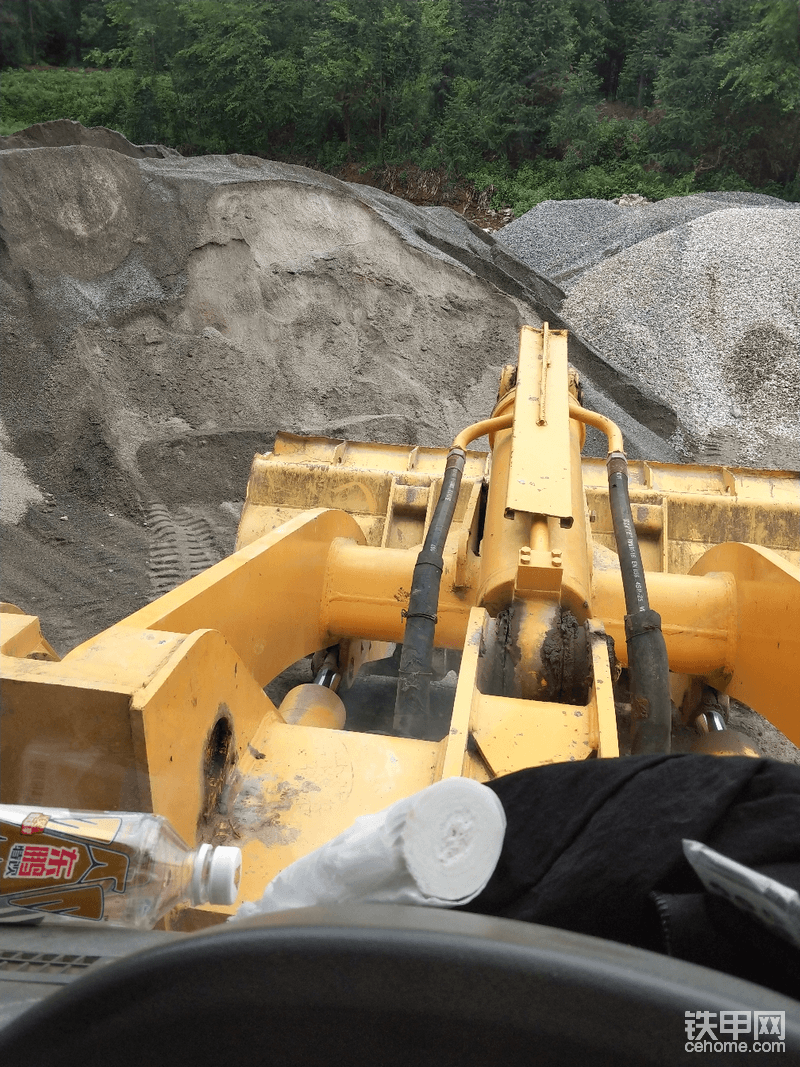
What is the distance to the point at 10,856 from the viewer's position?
97 centimetres

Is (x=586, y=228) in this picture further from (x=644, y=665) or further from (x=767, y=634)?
(x=644, y=665)

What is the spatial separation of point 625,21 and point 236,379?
79.0 ft

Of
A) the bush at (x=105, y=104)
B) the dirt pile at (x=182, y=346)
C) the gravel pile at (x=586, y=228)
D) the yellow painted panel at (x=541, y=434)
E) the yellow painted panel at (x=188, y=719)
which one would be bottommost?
the yellow painted panel at (x=188, y=719)

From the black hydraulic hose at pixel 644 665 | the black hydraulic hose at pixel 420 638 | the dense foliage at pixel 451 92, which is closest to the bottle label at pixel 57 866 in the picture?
the black hydraulic hose at pixel 420 638

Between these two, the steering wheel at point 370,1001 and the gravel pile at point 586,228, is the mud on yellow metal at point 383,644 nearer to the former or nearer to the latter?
the steering wheel at point 370,1001

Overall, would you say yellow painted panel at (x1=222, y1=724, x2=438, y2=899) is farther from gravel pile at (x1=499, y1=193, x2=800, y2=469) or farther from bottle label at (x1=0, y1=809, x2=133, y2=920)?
gravel pile at (x1=499, y1=193, x2=800, y2=469)

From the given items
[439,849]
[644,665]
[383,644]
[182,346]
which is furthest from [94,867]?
[182,346]

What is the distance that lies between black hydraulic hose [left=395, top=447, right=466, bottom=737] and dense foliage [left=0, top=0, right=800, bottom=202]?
1970 cm

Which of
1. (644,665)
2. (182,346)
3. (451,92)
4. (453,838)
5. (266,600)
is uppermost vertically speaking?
(451,92)

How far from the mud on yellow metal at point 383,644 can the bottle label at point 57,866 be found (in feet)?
1.60

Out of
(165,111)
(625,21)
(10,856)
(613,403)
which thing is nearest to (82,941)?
(10,856)

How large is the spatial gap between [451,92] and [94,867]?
84.9ft

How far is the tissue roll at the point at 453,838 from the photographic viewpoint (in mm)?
864

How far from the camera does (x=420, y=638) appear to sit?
2334 millimetres
